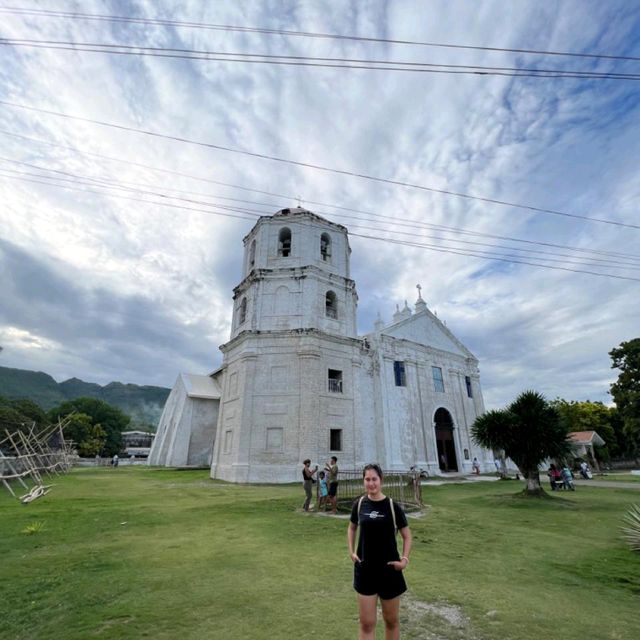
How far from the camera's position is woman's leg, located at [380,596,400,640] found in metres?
3.08

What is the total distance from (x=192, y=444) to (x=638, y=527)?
3304cm

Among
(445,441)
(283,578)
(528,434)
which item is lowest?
(283,578)

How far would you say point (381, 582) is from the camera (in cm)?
314

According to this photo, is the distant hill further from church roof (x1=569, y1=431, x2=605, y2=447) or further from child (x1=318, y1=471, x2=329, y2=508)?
child (x1=318, y1=471, x2=329, y2=508)

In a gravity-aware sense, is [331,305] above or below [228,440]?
above

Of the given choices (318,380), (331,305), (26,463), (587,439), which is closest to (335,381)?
(318,380)

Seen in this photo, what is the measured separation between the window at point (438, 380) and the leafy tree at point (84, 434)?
52.8m

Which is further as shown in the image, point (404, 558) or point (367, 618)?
point (404, 558)

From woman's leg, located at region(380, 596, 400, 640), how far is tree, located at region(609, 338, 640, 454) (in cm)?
3535

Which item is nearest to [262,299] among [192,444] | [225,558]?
[192,444]

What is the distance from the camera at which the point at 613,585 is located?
5426mm

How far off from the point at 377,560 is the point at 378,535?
19 cm

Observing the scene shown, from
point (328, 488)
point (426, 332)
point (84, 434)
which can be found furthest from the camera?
point (84, 434)

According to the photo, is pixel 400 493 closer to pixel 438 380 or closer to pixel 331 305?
pixel 331 305
